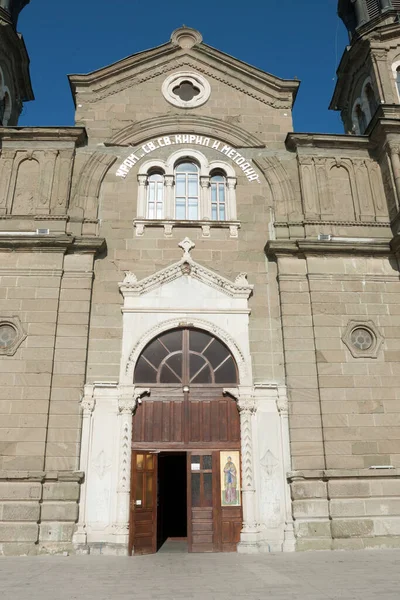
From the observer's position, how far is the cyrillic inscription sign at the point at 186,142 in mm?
17031

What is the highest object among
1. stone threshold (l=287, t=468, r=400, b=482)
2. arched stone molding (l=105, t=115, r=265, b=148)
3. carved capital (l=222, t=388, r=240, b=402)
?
arched stone molding (l=105, t=115, r=265, b=148)

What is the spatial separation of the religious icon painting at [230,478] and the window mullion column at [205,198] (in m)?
7.30

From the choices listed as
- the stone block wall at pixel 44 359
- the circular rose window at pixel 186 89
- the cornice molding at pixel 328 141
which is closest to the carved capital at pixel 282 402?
the stone block wall at pixel 44 359

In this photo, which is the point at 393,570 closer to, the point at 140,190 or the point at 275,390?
the point at 275,390

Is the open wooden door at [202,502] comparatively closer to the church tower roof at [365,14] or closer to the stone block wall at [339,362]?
the stone block wall at [339,362]

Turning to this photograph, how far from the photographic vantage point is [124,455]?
43.8 feet

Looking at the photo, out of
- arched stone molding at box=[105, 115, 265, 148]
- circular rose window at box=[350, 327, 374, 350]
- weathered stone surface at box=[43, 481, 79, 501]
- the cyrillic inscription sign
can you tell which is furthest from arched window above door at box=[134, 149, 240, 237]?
weathered stone surface at box=[43, 481, 79, 501]

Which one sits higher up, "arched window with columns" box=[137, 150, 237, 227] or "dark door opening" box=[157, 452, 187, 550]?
"arched window with columns" box=[137, 150, 237, 227]

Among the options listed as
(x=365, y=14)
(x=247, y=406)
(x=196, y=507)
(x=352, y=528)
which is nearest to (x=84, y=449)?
(x=196, y=507)

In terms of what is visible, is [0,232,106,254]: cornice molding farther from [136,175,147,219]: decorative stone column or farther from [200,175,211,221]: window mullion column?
[200,175,211,221]: window mullion column

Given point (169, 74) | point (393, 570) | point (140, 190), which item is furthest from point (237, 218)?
point (393, 570)

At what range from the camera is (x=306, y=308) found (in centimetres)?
1498

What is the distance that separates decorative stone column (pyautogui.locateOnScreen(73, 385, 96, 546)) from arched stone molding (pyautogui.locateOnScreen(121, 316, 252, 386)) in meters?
1.01

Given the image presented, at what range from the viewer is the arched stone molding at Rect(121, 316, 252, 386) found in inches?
559
